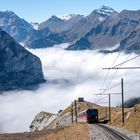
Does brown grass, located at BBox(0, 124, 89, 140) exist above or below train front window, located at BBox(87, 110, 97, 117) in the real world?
above

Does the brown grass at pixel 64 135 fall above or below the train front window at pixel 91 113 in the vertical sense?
above

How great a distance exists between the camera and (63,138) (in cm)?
6869

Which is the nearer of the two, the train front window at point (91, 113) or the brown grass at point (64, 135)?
the brown grass at point (64, 135)

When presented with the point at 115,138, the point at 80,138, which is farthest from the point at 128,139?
the point at 80,138

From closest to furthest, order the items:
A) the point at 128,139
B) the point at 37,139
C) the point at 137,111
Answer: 1. the point at 128,139
2. the point at 37,139
3. the point at 137,111

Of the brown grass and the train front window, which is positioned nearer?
the brown grass

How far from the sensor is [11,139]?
84750 mm

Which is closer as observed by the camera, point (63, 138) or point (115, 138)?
point (115, 138)

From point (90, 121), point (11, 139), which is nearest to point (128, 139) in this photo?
point (11, 139)

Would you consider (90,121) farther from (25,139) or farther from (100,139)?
(100,139)

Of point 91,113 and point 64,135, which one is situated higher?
point 64,135

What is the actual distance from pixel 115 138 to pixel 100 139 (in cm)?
216

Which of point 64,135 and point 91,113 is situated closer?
point 64,135

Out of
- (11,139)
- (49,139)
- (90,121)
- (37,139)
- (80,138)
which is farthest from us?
(90,121)
